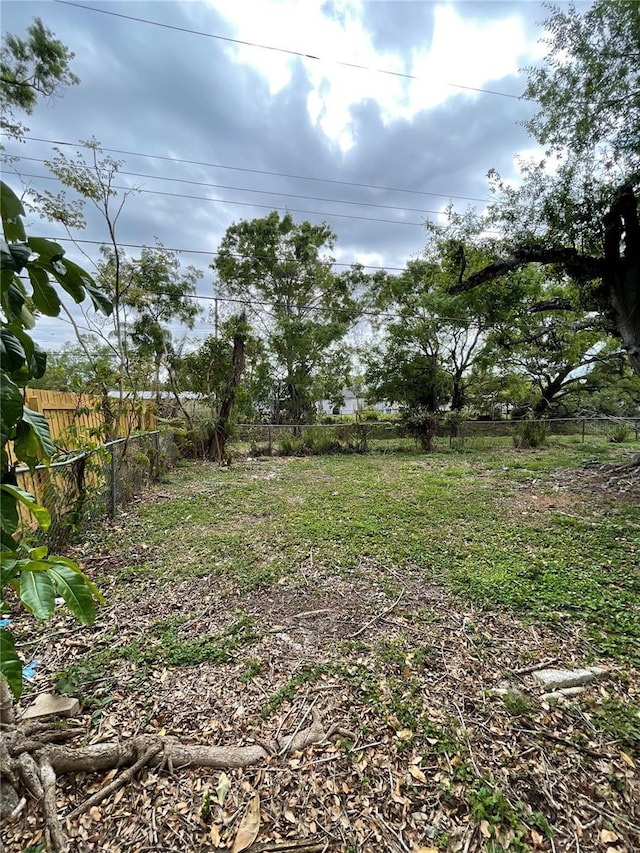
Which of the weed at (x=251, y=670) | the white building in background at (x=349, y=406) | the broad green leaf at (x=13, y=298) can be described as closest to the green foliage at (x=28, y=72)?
the broad green leaf at (x=13, y=298)

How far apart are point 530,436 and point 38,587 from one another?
1091cm

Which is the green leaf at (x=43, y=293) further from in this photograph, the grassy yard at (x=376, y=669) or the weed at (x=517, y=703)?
the weed at (x=517, y=703)

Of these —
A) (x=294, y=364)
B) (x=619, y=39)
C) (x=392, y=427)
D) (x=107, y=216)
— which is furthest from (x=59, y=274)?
(x=294, y=364)

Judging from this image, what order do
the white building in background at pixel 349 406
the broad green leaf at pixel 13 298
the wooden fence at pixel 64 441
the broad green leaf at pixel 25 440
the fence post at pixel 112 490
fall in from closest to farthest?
the broad green leaf at pixel 13 298
the broad green leaf at pixel 25 440
the wooden fence at pixel 64 441
the fence post at pixel 112 490
the white building in background at pixel 349 406

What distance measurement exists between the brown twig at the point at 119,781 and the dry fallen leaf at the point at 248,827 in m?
0.40

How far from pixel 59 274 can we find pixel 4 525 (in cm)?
67

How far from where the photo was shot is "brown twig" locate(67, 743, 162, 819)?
1.07 meters

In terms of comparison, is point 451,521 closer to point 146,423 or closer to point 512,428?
point 146,423

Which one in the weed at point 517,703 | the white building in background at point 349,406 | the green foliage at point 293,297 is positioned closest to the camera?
the weed at point 517,703

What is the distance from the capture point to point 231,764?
124 centimetres

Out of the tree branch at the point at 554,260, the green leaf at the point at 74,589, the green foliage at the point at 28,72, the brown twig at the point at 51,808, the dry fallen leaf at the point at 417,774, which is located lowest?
the dry fallen leaf at the point at 417,774

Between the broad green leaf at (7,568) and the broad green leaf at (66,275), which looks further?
the broad green leaf at (66,275)

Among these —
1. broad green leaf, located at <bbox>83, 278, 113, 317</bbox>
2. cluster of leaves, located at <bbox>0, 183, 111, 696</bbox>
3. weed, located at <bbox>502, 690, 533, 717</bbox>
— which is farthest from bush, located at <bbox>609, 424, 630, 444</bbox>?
cluster of leaves, located at <bbox>0, 183, 111, 696</bbox>

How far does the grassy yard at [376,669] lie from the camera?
1.09m
